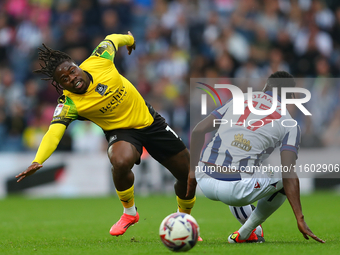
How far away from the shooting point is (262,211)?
5195 mm

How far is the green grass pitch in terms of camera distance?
4.81 metres

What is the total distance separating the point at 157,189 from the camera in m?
12.6

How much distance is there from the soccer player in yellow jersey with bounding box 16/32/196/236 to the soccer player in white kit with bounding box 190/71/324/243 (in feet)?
1.34

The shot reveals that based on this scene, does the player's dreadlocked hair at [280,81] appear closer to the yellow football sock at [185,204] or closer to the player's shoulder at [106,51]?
the yellow football sock at [185,204]

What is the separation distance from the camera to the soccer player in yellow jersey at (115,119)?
18.1 ft

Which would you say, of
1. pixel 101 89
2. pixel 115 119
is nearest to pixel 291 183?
pixel 115 119

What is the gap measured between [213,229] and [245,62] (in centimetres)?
770

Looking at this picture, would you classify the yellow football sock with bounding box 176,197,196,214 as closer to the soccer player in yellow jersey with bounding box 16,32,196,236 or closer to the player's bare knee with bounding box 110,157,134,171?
the soccer player in yellow jersey with bounding box 16,32,196,236

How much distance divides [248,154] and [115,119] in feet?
5.62

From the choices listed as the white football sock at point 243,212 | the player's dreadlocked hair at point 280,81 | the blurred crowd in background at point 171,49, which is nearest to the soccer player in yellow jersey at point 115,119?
the white football sock at point 243,212

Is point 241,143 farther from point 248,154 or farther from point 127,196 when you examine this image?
point 127,196

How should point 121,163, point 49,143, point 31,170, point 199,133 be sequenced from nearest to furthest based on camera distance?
point 31,170, point 199,133, point 49,143, point 121,163

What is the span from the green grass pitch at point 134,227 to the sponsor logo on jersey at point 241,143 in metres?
0.95

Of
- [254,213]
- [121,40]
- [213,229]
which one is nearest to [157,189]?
[213,229]
